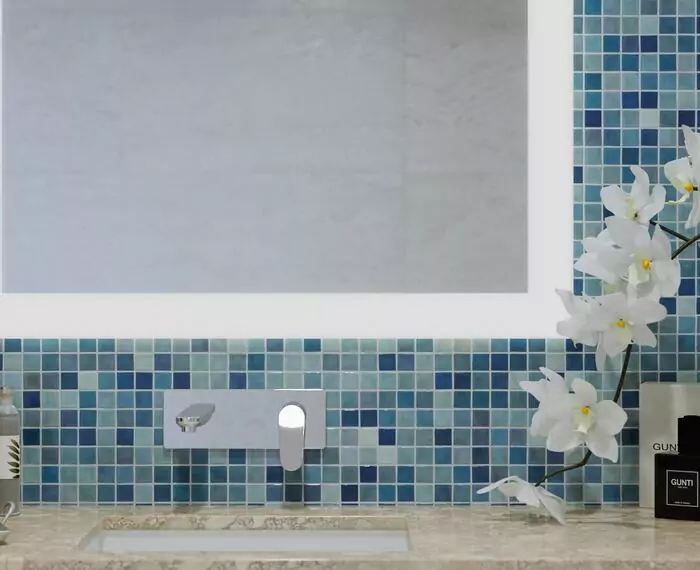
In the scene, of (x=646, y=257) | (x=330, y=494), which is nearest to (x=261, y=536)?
(x=330, y=494)

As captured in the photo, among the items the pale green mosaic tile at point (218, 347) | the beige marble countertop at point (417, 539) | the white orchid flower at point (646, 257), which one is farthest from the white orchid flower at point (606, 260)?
the pale green mosaic tile at point (218, 347)

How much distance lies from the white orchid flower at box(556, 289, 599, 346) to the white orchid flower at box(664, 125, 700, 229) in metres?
0.19

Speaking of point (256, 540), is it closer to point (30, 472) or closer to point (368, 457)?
point (368, 457)

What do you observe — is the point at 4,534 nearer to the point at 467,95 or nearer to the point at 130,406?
the point at 130,406

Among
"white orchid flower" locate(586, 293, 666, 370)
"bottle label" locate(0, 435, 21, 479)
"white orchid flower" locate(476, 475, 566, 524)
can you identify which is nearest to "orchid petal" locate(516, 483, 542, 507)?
"white orchid flower" locate(476, 475, 566, 524)

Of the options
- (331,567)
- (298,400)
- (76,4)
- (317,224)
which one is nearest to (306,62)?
(317,224)

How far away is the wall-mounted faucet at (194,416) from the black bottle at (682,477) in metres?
0.70

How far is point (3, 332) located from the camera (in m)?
1.56

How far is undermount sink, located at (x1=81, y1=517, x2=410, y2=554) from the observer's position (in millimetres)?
1443

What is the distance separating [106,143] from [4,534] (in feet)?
2.27

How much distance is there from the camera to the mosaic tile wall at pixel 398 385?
1.53 meters

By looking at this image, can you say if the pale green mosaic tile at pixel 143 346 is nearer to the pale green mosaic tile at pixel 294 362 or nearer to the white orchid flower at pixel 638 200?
the pale green mosaic tile at pixel 294 362

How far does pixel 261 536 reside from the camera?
57.4 inches

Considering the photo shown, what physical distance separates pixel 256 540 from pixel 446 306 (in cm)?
50
